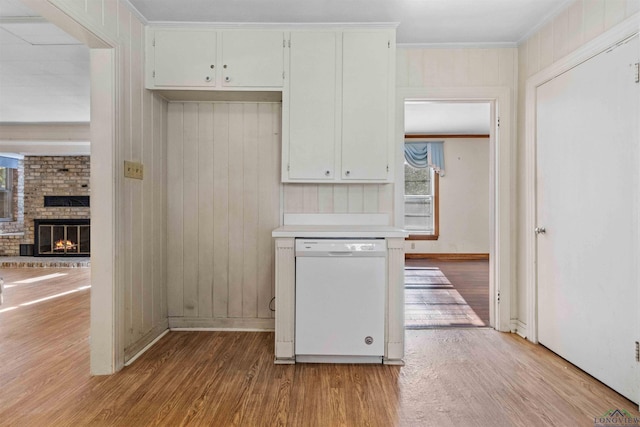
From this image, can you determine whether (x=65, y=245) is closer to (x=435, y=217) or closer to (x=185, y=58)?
(x=185, y=58)

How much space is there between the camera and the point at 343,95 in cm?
273

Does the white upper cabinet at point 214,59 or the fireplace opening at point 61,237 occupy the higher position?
the white upper cabinet at point 214,59

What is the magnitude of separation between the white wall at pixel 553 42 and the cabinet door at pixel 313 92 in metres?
1.54

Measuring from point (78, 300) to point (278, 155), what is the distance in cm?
291

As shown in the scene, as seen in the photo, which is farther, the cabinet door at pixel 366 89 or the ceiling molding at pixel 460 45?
the ceiling molding at pixel 460 45

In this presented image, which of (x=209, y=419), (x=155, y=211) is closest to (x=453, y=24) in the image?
(x=155, y=211)

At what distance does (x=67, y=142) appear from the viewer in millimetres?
6117

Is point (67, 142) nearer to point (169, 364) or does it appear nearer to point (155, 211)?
point (155, 211)

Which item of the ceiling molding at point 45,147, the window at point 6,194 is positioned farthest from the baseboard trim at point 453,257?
the window at point 6,194

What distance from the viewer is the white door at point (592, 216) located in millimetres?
1980

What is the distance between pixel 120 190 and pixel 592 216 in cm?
290

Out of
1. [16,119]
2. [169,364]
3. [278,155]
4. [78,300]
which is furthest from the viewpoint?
[16,119]

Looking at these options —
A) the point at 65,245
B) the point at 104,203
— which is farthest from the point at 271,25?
the point at 65,245

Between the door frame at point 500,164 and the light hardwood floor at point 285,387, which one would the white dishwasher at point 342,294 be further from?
the door frame at point 500,164
